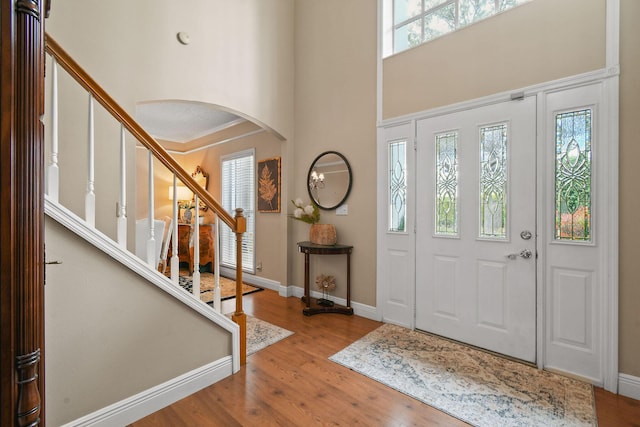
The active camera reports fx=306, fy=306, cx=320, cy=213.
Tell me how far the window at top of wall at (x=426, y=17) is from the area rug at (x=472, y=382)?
2842mm

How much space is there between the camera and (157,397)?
1.82 meters

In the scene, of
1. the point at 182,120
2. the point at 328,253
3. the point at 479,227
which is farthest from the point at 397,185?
the point at 182,120

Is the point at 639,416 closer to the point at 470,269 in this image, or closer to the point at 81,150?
the point at 470,269

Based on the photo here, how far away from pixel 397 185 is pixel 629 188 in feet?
5.50

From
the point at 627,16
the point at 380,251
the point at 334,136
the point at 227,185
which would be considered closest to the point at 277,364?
the point at 380,251

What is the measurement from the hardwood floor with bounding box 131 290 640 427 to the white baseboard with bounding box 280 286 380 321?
85 cm

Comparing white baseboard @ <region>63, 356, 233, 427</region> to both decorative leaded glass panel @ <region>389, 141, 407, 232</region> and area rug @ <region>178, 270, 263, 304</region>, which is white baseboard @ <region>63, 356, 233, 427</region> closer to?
area rug @ <region>178, 270, 263, 304</region>

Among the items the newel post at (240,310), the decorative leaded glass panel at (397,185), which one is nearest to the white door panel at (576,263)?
the decorative leaded glass panel at (397,185)

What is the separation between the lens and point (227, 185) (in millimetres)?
5480

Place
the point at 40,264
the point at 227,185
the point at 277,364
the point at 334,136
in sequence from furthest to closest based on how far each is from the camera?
the point at 227,185 < the point at 334,136 < the point at 277,364 < the point at 40,264

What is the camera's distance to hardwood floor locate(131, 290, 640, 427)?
1747mm

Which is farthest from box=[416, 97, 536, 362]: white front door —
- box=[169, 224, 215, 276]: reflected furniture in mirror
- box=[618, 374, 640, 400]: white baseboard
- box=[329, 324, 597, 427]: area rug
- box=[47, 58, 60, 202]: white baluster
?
box=[169, 224, 215, 276]: reflected furniture in mirror

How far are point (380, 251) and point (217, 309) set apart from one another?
177cm

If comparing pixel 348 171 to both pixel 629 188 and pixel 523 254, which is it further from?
pixel 629 188
